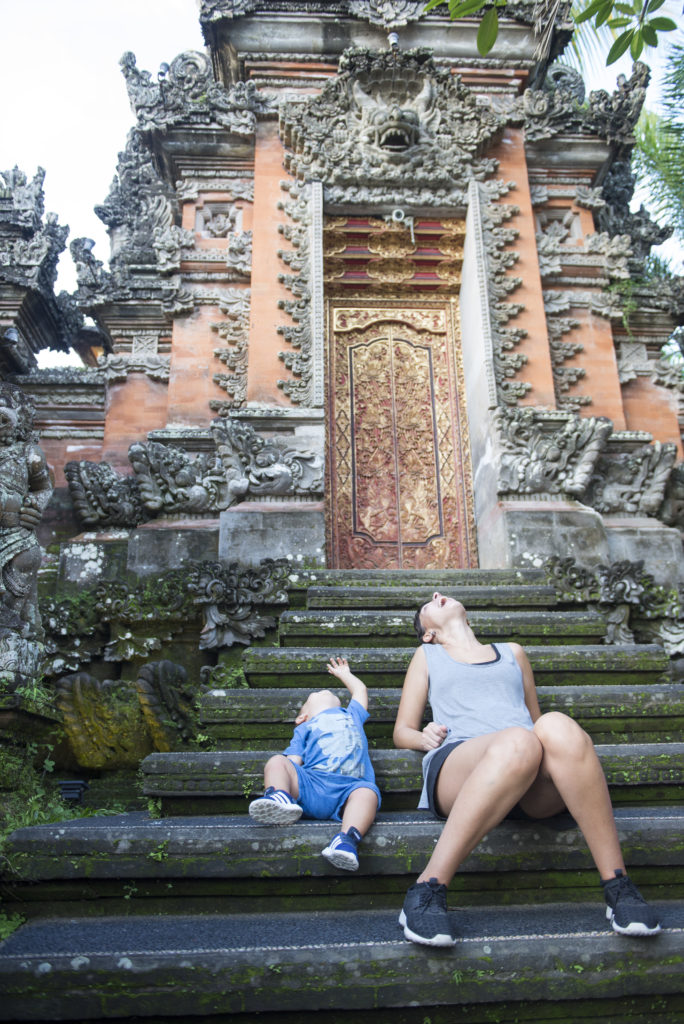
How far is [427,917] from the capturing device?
2.42m

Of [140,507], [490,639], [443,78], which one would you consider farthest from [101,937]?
[443,78]

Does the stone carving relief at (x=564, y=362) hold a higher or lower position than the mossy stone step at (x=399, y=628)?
higher

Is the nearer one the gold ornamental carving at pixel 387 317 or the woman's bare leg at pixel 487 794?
the woman's bare leg at pixel 487 794

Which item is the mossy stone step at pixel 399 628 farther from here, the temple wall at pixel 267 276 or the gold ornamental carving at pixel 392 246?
the gold ornamental carving at pixel 392 246

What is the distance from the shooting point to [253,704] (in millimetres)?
4176

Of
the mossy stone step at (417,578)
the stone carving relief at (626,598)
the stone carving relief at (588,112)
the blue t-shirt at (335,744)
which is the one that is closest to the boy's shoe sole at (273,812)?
the blue t-shirt at (335,744)

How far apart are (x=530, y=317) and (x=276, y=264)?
2.69m

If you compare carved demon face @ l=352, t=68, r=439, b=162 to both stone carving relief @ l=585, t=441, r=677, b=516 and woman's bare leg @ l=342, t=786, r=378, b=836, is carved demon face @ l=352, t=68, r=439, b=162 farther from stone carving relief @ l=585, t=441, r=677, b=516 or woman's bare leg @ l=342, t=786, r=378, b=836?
woman's bare leg @ l=342, t=786, r=378, b=836

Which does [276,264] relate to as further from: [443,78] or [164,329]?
[443,78]

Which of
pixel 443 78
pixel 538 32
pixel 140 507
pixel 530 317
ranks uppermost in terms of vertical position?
pixel 538 32

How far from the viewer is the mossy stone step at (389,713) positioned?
4047 mm

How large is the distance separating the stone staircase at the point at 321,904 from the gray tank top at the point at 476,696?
38 cm

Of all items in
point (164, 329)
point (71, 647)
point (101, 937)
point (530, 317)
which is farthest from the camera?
point (164, 329)

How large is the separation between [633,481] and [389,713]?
14.3 feet
